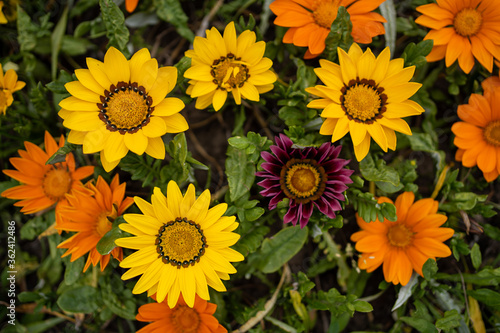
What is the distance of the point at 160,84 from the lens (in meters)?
1.66

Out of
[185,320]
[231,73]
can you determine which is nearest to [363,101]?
[231,73]

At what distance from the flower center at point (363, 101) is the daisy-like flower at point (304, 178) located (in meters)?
0.17

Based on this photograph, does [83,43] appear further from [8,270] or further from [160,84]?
[8,270]

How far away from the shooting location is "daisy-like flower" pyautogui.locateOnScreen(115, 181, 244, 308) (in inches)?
64.0

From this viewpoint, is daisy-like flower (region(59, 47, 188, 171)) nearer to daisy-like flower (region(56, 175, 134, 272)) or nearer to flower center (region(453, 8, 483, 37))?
daisy-like flower (region(56, 175, 134, 272))

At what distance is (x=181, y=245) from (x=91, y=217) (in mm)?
530

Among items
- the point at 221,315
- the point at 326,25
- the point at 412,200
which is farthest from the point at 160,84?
the point at 412,200

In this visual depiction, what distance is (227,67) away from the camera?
1805mm

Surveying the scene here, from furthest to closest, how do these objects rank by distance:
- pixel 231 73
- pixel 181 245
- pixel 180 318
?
pixel 180 318 < pixel 231 73 < pixel 181 245

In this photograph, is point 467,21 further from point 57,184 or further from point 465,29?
point 57,184

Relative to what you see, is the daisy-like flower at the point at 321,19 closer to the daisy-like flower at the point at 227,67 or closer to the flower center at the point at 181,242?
the daisy-like flower at the point at 227,67

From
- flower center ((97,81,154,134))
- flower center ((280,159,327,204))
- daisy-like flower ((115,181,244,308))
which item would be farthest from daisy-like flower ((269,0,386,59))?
daisy-like flower ((115,181,244,308))

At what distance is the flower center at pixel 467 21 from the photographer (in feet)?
6.31

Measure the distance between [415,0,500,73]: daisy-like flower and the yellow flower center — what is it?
42 centimetres
